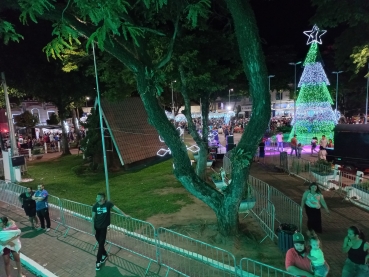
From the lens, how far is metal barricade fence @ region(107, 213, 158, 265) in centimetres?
714

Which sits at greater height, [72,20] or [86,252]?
[72,20]

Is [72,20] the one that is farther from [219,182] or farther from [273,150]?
[273,150]

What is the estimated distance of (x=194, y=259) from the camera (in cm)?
639

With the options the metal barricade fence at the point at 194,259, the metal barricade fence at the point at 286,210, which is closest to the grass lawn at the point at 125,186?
the metal barricade fence at the point at 194,259

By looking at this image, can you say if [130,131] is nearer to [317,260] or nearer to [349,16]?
[349,16]

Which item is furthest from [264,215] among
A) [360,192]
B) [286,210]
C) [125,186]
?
[125,186]

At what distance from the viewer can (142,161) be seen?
67.2 feet

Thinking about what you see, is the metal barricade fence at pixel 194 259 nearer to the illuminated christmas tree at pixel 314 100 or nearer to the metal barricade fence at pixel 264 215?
the metal barricade fence at pixel 264 215

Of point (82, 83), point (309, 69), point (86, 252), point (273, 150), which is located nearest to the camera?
point (86, 252)

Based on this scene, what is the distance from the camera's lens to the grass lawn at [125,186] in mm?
10941

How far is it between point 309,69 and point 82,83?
17.4 metres

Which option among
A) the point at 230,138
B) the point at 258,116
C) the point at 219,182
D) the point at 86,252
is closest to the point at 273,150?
the point at 230,138

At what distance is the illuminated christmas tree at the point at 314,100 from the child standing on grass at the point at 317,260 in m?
17.2

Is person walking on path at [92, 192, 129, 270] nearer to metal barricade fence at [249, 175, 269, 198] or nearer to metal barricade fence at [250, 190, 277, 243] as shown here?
metal barricade fence at [250, 190, 277, 243]
